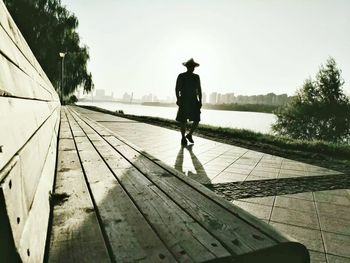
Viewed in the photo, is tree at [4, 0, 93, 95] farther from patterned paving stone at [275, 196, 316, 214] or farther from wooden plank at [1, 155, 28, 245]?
wooden plank at [1, 155, 28, 245]

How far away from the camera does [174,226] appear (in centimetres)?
116

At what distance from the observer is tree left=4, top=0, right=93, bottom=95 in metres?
17.4

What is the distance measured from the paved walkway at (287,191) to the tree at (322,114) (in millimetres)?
29400

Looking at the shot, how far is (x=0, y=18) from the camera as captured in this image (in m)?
1.03

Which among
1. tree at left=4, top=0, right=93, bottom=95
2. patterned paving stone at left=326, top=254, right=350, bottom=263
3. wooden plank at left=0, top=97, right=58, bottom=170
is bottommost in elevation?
patterned paving stone at left=326, top=254, right=350, bottom=263

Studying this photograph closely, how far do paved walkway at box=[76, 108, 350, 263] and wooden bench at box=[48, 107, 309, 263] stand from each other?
112cm

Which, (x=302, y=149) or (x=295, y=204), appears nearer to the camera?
(x=295, y=204)

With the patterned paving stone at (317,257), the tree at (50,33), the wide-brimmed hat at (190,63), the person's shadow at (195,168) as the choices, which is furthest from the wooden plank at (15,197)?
the tree at (50,33)

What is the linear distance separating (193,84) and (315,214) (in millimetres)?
4787

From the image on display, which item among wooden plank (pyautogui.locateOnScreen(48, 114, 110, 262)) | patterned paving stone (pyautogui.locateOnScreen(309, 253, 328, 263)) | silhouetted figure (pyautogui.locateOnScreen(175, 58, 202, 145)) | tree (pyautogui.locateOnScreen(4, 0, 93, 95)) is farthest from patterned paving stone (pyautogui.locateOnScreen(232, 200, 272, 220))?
tree (pyautogui.locateOnScreen(4, 0, 93, 95))

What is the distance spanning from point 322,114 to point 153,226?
35873mm

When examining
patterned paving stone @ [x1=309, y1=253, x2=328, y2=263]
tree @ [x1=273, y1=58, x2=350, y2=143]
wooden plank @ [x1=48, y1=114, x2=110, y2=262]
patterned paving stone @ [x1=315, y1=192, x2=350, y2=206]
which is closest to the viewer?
wooden plank @ [x1=48, y1=114, x2=110, y2=262]

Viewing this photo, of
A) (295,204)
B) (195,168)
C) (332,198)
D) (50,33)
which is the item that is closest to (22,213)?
(295,204)

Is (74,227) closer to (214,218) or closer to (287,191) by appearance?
(214,218)
